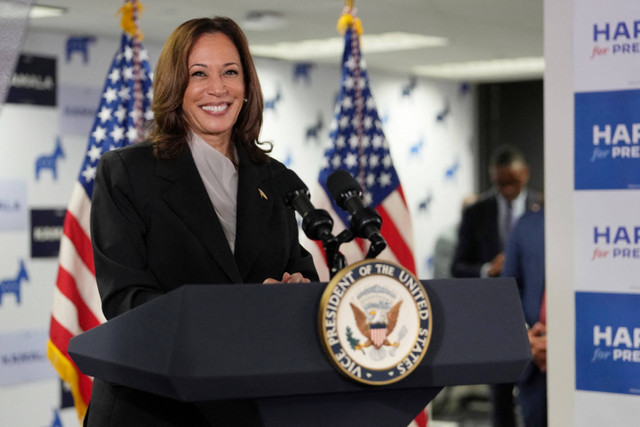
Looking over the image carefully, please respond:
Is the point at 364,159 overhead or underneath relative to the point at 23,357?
overhead

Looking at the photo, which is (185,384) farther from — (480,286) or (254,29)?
(254,29)

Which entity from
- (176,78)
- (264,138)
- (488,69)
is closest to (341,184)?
(176,78)

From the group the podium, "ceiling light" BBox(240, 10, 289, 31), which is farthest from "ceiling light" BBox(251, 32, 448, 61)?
the podium

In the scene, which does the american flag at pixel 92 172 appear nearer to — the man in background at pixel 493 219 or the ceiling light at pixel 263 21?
the ceiling light at pixel 263 21

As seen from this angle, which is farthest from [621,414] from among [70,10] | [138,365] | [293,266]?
[70,10]

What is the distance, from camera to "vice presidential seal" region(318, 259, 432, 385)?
1.14 meters

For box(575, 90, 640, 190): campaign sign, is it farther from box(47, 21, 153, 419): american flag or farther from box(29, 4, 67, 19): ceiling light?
box(29, 4, 67, 19): ceiling light

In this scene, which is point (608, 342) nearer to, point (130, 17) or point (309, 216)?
point (309, 216)

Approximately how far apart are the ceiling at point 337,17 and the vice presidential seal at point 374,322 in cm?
411

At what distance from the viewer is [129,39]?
3.57 m

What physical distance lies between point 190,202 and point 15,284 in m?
4.52

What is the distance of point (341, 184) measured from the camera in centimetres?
131

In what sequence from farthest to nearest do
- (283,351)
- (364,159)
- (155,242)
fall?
(364,159)
(155,242)
(283,351)

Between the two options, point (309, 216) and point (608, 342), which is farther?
point (608, 342)
